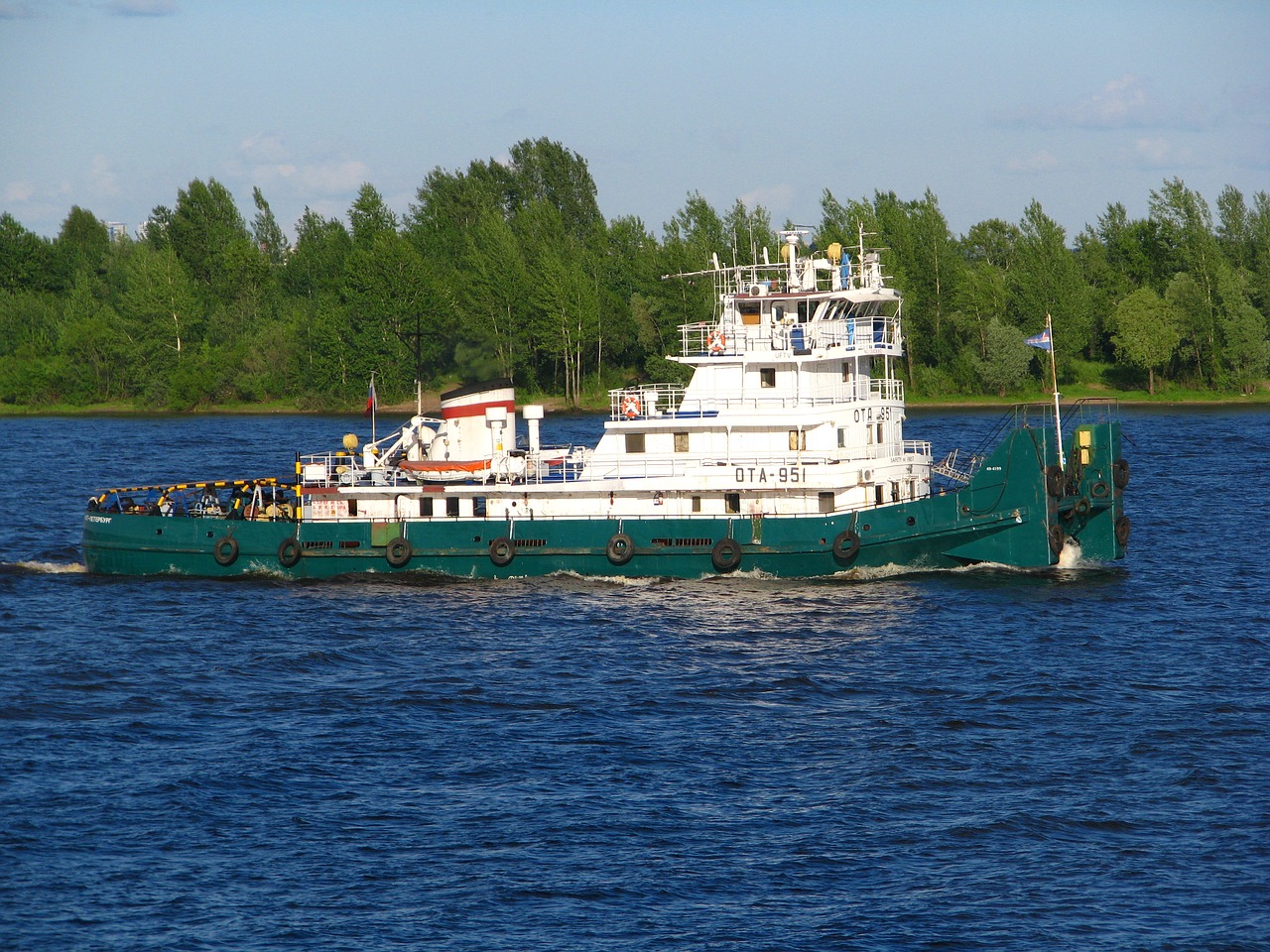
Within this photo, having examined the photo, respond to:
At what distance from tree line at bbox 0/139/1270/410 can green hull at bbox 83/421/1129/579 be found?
46887 mm

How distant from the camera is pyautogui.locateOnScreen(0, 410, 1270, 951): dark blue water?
56.3 feet

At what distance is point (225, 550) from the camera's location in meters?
36.0

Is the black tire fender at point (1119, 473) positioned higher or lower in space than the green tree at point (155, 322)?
lower

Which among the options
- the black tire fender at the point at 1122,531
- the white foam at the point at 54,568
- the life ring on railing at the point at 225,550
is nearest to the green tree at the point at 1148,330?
the black tire fender at the point at 1122,531

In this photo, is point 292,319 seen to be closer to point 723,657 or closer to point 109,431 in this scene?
point 109,431

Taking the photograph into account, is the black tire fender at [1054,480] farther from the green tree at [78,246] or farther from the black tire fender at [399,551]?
the green tree at [78,246]

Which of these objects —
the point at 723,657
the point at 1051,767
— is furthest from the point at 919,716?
the point at 723,657

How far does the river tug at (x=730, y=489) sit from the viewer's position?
109ft

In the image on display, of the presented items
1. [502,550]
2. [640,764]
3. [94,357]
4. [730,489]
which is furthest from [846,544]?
[94,357]

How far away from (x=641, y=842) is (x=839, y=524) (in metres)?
15.1

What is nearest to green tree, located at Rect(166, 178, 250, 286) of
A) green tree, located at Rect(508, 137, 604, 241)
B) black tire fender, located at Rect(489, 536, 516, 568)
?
green tree, located at Rect(508, 137, 604, 241)

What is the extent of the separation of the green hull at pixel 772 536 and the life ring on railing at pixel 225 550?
0.08 feet

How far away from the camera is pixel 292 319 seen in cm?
10531

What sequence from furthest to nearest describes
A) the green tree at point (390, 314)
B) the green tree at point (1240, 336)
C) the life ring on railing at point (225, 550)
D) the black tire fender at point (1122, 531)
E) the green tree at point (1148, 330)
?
Answer: the green tree at point (390, 314)
the green tree at point (1148, 330)
the green tree at point (1240, 336)
the life ring on railing at point (225, 550)
the black tire fender at point (1122, 531)
